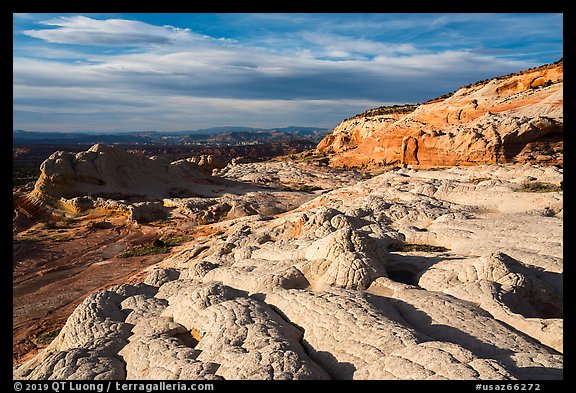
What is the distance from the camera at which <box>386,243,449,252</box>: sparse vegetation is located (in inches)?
409

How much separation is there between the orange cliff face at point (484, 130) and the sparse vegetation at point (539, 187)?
12.4m

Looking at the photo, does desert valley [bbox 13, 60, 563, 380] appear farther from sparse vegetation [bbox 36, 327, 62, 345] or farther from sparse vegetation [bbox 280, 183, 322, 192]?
sparse vegetation [bbox 280, 183, 322, 192]

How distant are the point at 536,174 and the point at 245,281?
16.6 metres

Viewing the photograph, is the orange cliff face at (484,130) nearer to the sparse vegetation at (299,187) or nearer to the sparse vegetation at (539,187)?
the sparse vegetation at (299,187)

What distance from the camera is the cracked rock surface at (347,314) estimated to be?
462 centimetres

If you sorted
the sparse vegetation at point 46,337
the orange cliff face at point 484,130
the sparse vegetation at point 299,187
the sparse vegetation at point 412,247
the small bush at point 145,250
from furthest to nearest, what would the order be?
the sparse vegetation at point 299,187 → the orange cliff face at point 484,130 → the small bush at point 145,250 → the sparse vegetation at point 412,247 → the sparse vegetation at point 46,337


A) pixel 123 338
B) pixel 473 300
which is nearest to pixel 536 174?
pixel 473 300

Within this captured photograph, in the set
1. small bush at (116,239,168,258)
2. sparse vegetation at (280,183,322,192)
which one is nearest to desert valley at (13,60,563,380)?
small bush at (116,239,168,258)

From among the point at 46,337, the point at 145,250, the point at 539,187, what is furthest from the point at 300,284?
the point at 539,187

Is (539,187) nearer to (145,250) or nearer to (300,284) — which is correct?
(300,284)

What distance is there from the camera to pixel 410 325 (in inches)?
229

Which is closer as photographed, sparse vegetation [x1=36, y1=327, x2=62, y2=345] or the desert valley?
the desert valley

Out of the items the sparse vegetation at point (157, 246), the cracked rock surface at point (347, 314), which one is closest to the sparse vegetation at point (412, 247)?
the cracked rock surface at point (347, 314)

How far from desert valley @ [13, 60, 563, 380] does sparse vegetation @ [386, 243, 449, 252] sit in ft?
0.39
